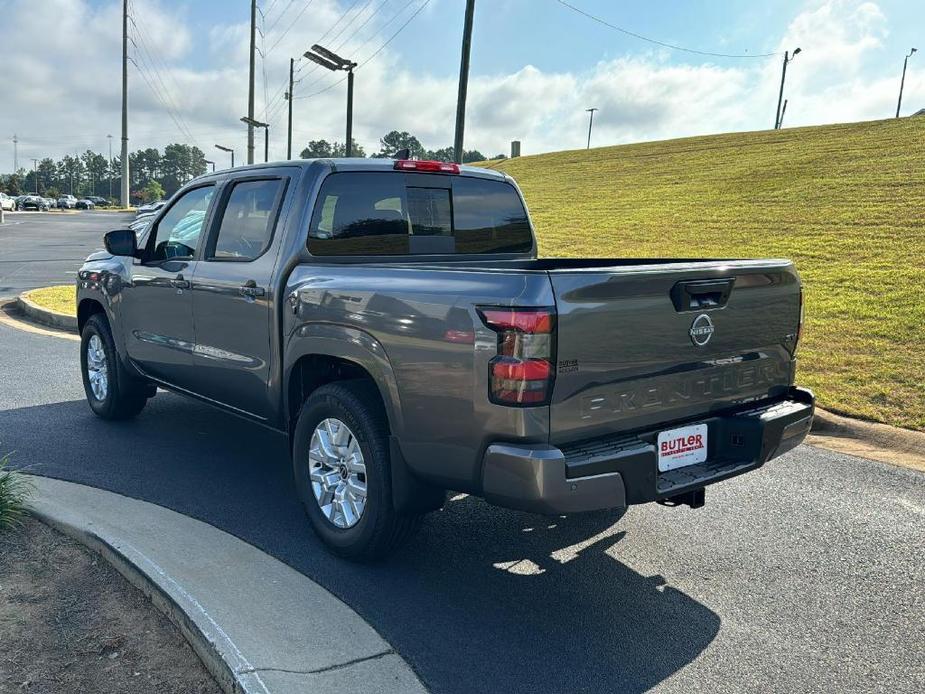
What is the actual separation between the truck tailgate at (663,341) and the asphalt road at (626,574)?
83 centimetres

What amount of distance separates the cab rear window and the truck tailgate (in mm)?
1688

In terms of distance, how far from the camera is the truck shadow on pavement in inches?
123

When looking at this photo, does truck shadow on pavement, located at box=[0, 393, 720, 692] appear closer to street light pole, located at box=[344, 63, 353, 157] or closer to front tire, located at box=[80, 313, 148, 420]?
front tire, located at box=[80, 313, 148, 420]

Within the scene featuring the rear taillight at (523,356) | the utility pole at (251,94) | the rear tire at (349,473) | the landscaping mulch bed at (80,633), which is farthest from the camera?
the utility pole at (251,94)

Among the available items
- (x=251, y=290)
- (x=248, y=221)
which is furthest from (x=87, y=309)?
(x=251, y=290)

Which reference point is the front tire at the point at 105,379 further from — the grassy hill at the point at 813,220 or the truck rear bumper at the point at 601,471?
the grassy hill at the point at 813,220

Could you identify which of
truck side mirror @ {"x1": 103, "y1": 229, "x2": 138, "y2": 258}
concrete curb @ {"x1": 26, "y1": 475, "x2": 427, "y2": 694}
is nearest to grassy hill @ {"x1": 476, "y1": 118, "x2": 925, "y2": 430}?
concrete curb @ {"x1": 26, "y1": 475, "x2": 427, "y2": 694}

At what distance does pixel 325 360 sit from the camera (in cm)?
419

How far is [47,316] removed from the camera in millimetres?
10984

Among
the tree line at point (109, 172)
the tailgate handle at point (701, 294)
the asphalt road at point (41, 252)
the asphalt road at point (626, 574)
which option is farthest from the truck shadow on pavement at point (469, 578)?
the tree line at point (109, 172)

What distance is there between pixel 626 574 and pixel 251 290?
2.46m

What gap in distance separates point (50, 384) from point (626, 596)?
19.7 feet

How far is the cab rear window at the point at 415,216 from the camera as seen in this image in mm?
4488

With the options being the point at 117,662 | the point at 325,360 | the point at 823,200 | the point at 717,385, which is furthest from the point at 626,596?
the point at 823,200
